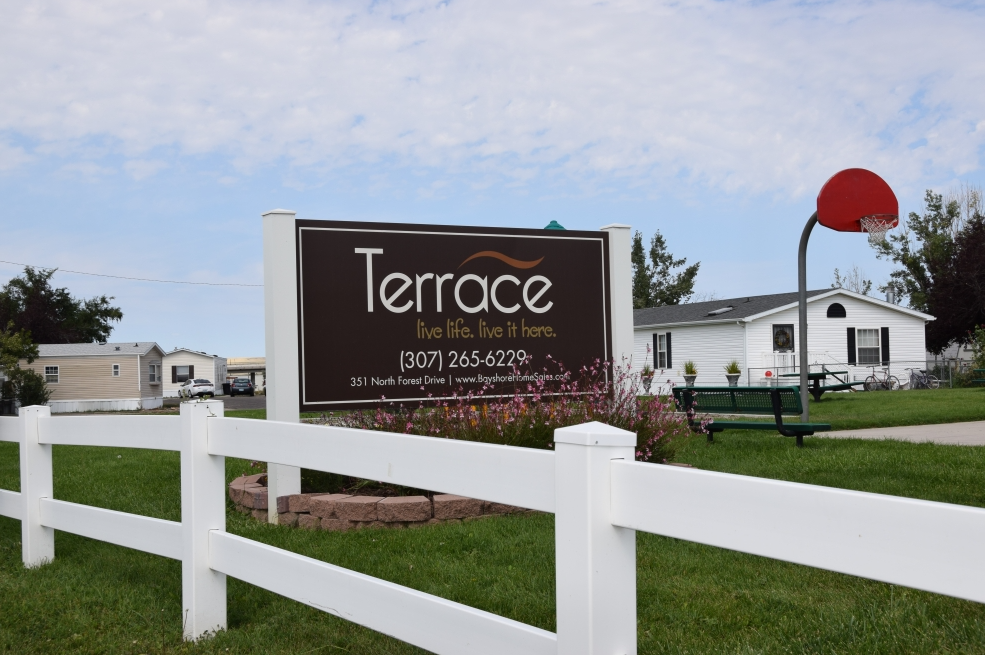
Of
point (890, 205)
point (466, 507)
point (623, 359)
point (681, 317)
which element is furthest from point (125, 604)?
point (681, 317)

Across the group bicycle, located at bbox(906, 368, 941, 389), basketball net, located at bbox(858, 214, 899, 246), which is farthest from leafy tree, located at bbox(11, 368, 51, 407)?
basketball net, located at bbox(858, 214, 899, 246)

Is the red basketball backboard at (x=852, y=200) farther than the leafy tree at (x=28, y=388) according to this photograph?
No

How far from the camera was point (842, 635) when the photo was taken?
12.3 feet

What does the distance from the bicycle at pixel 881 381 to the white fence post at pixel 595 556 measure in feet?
104

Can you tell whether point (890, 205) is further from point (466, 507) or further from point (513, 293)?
point (466, 507)

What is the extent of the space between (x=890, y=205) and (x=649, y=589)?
408 inches

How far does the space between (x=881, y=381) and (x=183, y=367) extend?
151 feet

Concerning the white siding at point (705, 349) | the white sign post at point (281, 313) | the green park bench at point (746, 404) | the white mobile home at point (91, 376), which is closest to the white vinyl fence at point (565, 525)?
the white sign post at point (281, 313)

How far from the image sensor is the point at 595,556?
236 cm

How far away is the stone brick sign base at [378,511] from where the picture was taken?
6469mm

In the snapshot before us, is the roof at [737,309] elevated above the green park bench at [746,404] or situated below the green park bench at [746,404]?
above

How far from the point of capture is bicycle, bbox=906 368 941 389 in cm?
3293

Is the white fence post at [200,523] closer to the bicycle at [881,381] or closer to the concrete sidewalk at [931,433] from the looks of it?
the concrete sidewalk at [931,433]

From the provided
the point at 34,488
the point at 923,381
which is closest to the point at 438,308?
the point at 34,488
